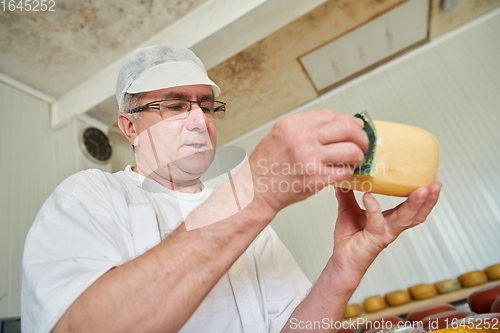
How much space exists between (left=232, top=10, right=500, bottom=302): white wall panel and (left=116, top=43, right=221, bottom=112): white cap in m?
2.92

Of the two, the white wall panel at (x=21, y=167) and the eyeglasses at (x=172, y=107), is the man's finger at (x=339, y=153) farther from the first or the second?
the white wall panel at (x=21, y=167)

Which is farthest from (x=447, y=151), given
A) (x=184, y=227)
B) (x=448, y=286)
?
(x=184, y=227)

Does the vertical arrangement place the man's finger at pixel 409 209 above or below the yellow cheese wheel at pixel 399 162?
below

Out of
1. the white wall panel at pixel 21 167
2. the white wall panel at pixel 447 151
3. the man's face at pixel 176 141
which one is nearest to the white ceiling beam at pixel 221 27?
the white wall panel at pixel 21 167

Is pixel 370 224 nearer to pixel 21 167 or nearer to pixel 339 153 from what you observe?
pixel 339 153

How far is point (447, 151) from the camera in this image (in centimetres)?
315

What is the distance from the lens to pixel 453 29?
3.31m

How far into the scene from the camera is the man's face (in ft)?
2.78

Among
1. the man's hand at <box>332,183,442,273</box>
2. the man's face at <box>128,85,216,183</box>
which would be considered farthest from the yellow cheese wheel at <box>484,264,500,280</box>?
the man's face at <box>128,85,216,183</box>

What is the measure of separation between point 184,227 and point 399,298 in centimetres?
295

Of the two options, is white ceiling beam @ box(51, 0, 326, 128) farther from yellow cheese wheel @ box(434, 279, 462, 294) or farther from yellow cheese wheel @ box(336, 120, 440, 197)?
yellow cheese wheel @ box(434, 279, 462, 294)

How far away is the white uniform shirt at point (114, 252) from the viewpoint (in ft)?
1.53

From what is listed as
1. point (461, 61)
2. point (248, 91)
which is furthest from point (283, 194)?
point (461, 61)

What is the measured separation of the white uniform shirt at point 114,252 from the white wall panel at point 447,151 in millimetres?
2583
